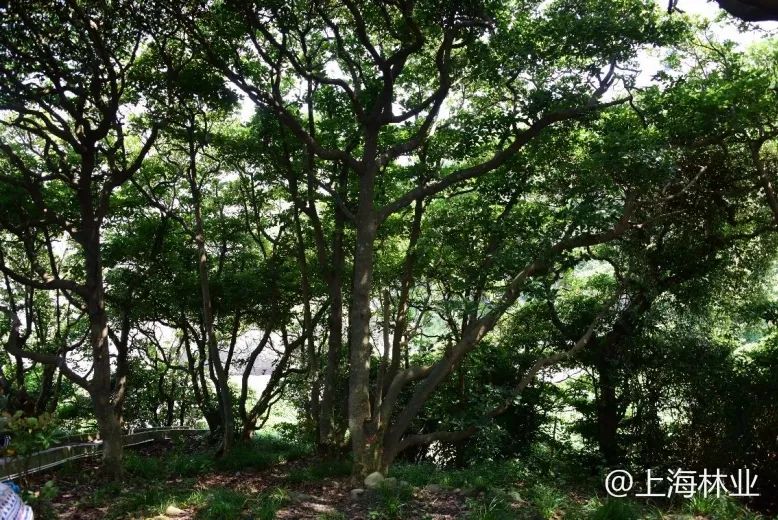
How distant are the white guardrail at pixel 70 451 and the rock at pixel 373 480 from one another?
353 cm

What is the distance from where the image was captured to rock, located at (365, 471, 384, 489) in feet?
21.9

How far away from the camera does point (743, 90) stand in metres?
7.62

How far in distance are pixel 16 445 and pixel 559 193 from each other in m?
8.35

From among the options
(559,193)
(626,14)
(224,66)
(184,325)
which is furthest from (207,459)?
(626,14)

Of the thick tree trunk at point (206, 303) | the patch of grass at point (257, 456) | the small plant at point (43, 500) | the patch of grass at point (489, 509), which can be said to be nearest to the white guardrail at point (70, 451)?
the small plant at point (43, 500)

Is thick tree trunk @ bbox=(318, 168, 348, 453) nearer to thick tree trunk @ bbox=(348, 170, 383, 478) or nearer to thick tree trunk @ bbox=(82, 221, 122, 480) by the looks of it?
thick tree trunk @ bbox=(348, 170, 383, 478)

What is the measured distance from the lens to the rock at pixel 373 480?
21.9ft

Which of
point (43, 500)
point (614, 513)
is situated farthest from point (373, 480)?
point (43, 500)

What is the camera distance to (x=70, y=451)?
31.3 ft

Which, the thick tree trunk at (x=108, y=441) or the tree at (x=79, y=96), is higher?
the tree at (x=79, y=96)

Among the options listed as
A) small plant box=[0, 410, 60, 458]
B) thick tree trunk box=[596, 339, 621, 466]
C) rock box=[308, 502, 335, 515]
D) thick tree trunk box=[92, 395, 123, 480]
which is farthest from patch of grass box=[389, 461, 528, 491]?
small plant box=[0, 410, 60, 458]

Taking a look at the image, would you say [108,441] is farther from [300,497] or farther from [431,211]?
[431,211]

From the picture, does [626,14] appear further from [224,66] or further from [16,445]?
[16,445]

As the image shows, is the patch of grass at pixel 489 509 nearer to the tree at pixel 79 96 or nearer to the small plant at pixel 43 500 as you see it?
the small plant at pixel 43 500
